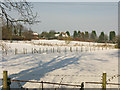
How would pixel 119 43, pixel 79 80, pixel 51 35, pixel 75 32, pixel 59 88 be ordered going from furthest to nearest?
pixel 75 32 → pixel 51 35 → pixel 119 43 → pixel 79 80 → pixel 59 88

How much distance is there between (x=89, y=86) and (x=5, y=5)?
19.0 ft

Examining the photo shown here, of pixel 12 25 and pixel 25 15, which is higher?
pixel 25 15

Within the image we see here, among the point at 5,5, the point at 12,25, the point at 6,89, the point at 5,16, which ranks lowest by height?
the point at 6,89

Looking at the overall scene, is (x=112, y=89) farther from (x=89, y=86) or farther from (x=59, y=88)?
(x=59, y=88)

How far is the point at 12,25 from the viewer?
619 cm

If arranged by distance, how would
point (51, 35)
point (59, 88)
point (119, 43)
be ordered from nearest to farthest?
1. point (59, 88)
2. point (119, 43)
3. point (51, 35)

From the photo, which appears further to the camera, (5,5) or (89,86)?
(89,86)

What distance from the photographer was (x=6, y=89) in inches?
153

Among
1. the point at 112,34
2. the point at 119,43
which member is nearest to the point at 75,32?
the point at 112,34

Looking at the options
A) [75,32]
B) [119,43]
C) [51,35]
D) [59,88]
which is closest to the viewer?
[59,88]

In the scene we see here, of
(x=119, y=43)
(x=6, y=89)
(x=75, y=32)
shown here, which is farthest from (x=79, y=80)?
(x=75, y=32)

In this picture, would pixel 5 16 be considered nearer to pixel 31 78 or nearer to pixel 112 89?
pixel 31 78

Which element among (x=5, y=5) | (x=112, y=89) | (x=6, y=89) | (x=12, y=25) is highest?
(x=5, y=5)

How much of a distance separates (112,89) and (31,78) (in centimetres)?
462
